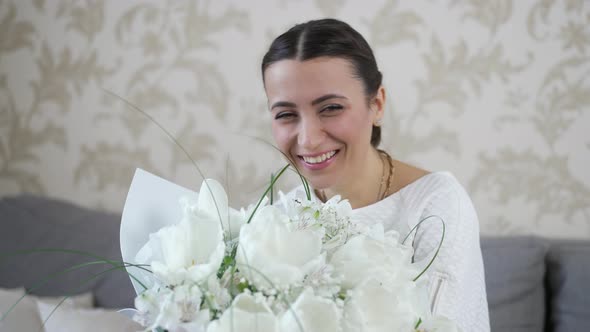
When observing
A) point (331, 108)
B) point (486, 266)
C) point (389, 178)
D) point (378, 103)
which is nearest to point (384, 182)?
point (389, 178)

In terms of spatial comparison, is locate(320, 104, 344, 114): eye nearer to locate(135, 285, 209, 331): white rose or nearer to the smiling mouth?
the smiling mouth

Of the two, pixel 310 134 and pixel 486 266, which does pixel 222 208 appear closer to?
pixel 310 134

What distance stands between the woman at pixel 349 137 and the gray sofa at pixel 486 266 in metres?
0.50

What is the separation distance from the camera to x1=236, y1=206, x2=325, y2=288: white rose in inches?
24.9

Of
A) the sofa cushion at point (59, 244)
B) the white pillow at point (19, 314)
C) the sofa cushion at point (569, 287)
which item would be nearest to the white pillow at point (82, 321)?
the white pillow at point (19, 314)

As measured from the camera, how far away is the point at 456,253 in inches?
53.2

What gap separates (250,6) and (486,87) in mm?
916

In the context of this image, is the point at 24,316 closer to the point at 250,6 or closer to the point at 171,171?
the point at 171,171

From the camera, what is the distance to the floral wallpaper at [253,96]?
213 cm

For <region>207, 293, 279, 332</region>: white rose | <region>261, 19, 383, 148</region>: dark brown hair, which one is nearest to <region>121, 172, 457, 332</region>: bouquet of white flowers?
<region>207, 293, 279, 332</region>: white rose

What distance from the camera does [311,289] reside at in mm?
627

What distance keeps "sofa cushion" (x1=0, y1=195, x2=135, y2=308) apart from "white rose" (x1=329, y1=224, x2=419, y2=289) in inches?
61.5

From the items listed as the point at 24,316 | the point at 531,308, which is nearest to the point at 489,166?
the point at 531,308

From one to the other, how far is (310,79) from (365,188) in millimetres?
381
